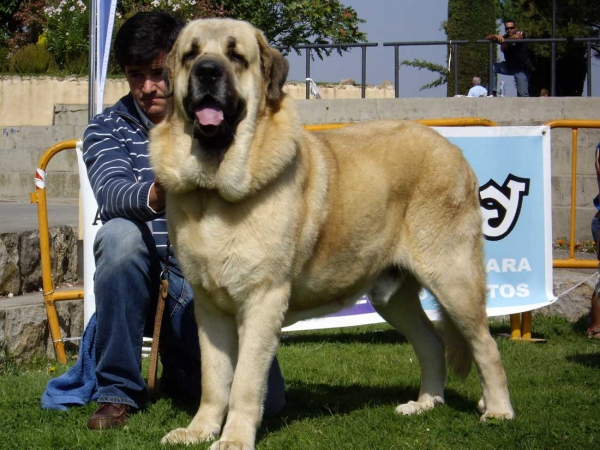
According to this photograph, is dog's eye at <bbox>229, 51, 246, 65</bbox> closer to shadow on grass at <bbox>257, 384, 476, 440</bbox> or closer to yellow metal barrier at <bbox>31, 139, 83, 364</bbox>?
shadow on grass at <bbox>257, 384, 476, 440</bbox>

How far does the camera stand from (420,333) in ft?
14.3

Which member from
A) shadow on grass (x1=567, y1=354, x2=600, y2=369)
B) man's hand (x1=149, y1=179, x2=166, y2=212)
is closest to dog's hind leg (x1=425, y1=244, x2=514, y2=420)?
man's hand (x1=149, y1=179, x2=166, y2=212)

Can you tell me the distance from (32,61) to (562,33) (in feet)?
42.2

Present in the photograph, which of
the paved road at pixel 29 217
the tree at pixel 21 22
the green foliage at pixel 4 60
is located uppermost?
the tree at pixel 21 22

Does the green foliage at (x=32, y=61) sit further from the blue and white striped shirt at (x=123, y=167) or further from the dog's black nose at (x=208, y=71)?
the dog's black nose at (x=208, y=71)

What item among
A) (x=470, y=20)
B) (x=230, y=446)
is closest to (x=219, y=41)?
(x=230, y=446)

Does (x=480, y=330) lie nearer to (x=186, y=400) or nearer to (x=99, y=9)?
(x=186, y=400)

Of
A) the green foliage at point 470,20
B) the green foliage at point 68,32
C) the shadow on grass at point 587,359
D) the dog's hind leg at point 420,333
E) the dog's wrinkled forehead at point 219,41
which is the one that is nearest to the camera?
the dog's wrinkled forehead at point 219,41

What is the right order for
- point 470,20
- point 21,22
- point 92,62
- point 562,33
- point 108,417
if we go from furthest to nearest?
point 21,22, point 470,20, point 562,33, point 92,62, point 108,417

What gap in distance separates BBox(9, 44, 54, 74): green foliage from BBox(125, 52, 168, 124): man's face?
14.3 meters

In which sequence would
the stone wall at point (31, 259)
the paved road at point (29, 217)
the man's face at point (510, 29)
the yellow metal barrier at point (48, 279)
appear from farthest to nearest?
the man's face at point (510, 29) → the paved road at point (29, 217) → the stone wall at point (31, 259) → the yellow metal barrier at point (48, 279)

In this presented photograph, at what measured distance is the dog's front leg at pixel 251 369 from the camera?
3.28 m

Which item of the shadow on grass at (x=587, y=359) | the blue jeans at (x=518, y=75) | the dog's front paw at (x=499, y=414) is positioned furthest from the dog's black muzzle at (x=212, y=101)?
the blue jeans at (x=518, y=75)

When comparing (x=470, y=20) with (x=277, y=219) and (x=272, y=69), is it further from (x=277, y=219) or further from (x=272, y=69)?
(x=277, y=219)
